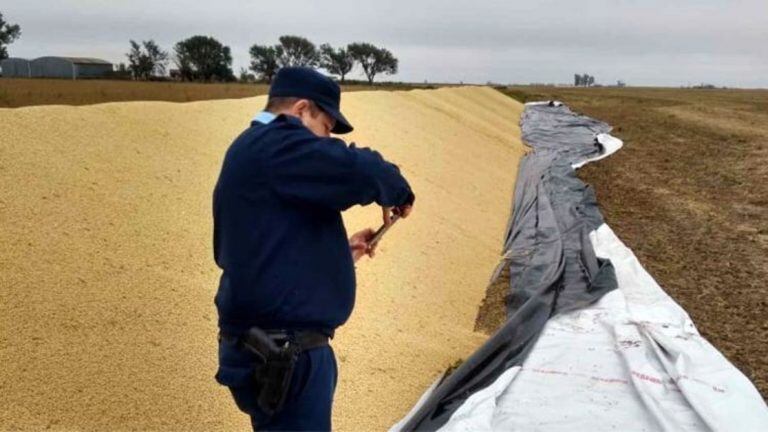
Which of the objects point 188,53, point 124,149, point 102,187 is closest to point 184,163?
point 124,149

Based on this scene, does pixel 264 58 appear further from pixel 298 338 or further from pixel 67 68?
pixel 298 338

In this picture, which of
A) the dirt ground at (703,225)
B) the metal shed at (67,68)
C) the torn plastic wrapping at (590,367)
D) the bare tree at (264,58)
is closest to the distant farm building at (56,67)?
the metal shed at (67,68)

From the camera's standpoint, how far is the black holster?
1624 millimetres

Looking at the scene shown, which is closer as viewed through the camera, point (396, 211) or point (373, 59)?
point (396, 211)

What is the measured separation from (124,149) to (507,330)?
293cm

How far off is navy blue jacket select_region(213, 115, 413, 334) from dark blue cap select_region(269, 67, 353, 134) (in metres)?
0.11

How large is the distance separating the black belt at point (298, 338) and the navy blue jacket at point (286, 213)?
2cm

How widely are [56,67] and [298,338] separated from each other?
37725mm

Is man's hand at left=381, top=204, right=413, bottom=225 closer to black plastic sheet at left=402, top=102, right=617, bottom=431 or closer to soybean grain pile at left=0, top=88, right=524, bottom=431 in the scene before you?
black plastic sheet at left=402, top=102, right=617, bottom=431

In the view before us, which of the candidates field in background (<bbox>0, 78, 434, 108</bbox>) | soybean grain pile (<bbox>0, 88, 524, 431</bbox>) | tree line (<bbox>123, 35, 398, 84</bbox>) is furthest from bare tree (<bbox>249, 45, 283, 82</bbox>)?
soybean grain pile (<bbox>0, 88, 524, 431</bbox>)

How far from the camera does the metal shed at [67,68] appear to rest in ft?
108

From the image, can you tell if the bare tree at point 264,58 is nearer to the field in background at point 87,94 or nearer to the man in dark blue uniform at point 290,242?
the field in background at point 87,94

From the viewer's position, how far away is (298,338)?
65.3 inches

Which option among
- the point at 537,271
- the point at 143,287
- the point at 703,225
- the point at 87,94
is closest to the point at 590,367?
the point at 537,271
